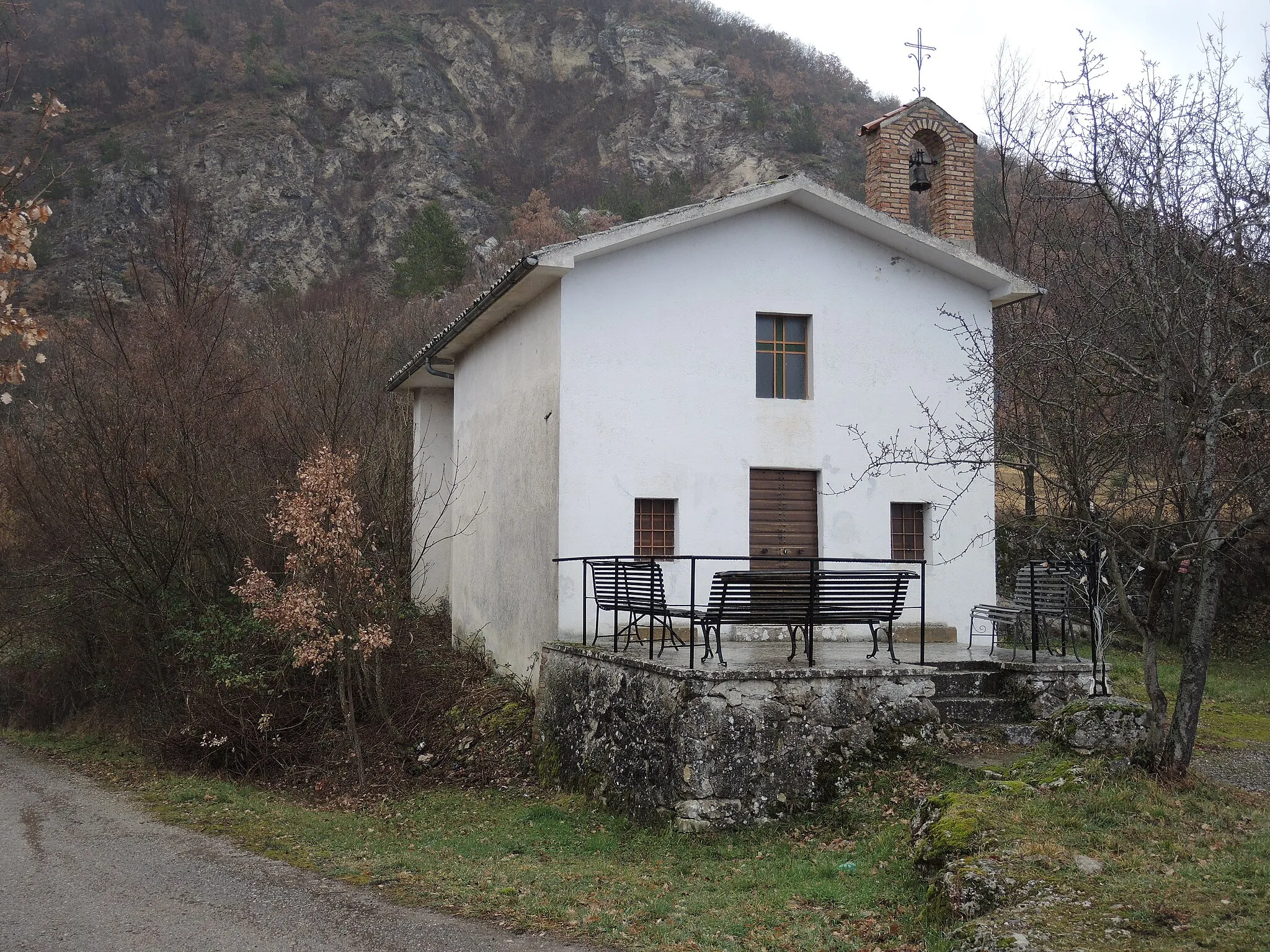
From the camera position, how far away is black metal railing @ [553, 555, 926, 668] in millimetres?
10125

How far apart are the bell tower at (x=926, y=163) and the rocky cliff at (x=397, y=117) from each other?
3700cm

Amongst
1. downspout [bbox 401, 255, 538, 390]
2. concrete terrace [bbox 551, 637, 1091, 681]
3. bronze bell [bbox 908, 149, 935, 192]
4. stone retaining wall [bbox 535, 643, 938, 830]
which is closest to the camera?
stone retaining wall [bbox 535, 643, 938, 830]

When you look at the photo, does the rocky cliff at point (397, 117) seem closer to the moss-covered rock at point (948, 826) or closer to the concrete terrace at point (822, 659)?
the concrete terrace at point (822, 659)

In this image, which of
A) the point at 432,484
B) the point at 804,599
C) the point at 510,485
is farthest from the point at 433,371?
the point at 804,599

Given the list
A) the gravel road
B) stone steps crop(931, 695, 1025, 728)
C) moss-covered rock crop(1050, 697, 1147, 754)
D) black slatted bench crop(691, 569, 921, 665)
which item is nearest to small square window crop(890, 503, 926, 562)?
stone steps crop(931, 695, 1025, 728)

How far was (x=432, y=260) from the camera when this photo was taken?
42812 mm

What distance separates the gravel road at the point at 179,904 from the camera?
23.7 ft

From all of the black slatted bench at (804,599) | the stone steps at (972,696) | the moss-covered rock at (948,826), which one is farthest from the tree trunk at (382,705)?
the moss-covered rock at (948,826)

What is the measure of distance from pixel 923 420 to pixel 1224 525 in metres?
4.11

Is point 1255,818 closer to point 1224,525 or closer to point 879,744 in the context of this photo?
point 879,744

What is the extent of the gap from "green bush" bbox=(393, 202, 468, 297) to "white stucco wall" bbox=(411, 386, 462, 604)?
841 inches

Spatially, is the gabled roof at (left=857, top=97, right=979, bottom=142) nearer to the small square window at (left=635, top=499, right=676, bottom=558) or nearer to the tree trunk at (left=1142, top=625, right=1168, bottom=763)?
the small square window at (left=635, top=499, right=676, bottom=558)

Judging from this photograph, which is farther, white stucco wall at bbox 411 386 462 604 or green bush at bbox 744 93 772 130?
green bush at bbox 744 93 772 130

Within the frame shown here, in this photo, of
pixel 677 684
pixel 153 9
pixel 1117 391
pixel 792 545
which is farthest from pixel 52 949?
pixel 153 9
